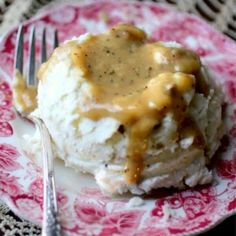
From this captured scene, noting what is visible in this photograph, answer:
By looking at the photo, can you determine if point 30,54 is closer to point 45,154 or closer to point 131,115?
point 45,154

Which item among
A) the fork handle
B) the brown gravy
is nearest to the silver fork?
the fork handle

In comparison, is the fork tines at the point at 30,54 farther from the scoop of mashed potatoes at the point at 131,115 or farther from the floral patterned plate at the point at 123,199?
the scoop of mashed potatoes at the point at 131,115

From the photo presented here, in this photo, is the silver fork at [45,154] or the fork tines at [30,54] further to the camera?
the fork tines at [30,54]

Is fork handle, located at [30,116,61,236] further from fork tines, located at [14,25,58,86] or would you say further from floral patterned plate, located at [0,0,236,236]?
fork tines, located at [14,25,58,86]

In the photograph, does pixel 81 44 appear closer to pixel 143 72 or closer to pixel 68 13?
pixel 143 72

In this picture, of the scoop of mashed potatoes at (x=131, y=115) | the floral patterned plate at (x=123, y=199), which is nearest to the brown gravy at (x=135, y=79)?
the scoop of mashed potatoes at (x=131, y=115)

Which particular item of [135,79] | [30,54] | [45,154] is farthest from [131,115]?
[30,54]
